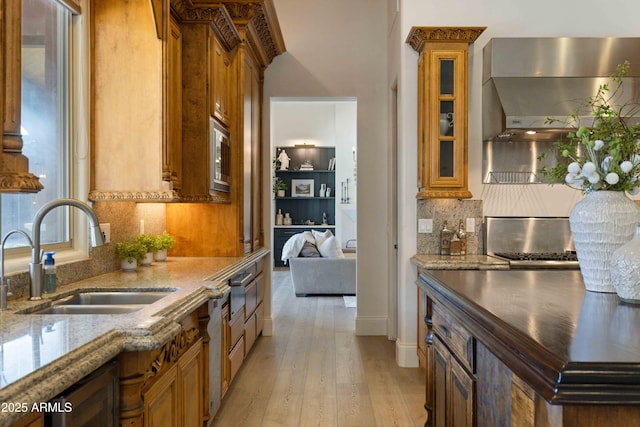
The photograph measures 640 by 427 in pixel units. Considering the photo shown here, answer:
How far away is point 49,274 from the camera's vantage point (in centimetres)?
199

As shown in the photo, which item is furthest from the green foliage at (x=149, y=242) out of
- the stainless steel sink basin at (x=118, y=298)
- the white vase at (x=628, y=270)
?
the white vase at (x=628, y=270)

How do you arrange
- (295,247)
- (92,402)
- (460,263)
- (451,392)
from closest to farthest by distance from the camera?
1. (92,402)
2. (451,392)
3. (460,263)
4. (295,247)

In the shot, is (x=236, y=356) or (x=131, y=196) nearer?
(x=131, y=196)

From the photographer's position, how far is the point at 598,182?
167 cm

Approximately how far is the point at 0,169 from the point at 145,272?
154 centimetres

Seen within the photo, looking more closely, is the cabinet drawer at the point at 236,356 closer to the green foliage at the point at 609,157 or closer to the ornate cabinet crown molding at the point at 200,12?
the ornate cabinet crown molding at the point at 200,12

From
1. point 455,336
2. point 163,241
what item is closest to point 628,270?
point 455,336

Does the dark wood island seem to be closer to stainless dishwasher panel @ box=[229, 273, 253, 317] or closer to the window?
stainless dishwasher panel @ box=[229, 273, 253, 317]

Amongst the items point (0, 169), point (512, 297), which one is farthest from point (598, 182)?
point (0, 169)

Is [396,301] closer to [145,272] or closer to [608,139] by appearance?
[145,272]

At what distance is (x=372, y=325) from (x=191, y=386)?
9.99 feet

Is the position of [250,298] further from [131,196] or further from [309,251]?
[309,251]

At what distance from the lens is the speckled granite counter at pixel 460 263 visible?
11.1 feet

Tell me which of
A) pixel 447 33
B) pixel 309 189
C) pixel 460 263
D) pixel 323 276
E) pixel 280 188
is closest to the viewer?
pixel 460 263
